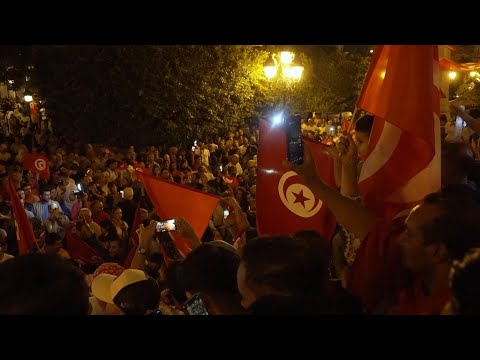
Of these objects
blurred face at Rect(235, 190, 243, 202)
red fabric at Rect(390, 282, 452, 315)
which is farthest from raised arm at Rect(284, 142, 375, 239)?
blurred face at Rect(235, 190, 243, 202)

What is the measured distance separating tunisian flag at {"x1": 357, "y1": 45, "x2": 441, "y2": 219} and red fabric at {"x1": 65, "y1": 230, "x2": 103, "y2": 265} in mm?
4115

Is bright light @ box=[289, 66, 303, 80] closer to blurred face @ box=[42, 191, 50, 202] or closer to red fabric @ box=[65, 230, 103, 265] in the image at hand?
blurred face @ box=[42, 191, 50, 202]

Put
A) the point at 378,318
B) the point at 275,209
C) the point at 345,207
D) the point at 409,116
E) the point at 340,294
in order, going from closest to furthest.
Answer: the point at 378,318, the point at 340,294, the point at 345,207, the point at 409,116, the point at 275,209

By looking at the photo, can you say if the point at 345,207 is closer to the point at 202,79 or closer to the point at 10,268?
the point at 10,268

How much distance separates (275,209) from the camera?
4742 mm

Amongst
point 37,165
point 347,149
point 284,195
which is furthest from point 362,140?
point 37,165

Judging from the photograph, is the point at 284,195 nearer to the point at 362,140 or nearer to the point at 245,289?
the point at 362,140

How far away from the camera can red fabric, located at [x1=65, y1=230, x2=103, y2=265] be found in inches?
281

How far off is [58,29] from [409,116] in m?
1.95

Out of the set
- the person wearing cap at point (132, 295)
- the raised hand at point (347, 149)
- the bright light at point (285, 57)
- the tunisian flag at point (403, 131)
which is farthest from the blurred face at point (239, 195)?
the person wearing cap at point (132, 295)

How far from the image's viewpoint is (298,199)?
4621mm

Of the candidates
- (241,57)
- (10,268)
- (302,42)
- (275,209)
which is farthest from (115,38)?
(241,57)

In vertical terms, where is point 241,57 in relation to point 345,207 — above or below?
above

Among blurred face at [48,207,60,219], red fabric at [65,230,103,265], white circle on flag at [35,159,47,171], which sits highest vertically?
white circle on flag at [35,159,47,171]
